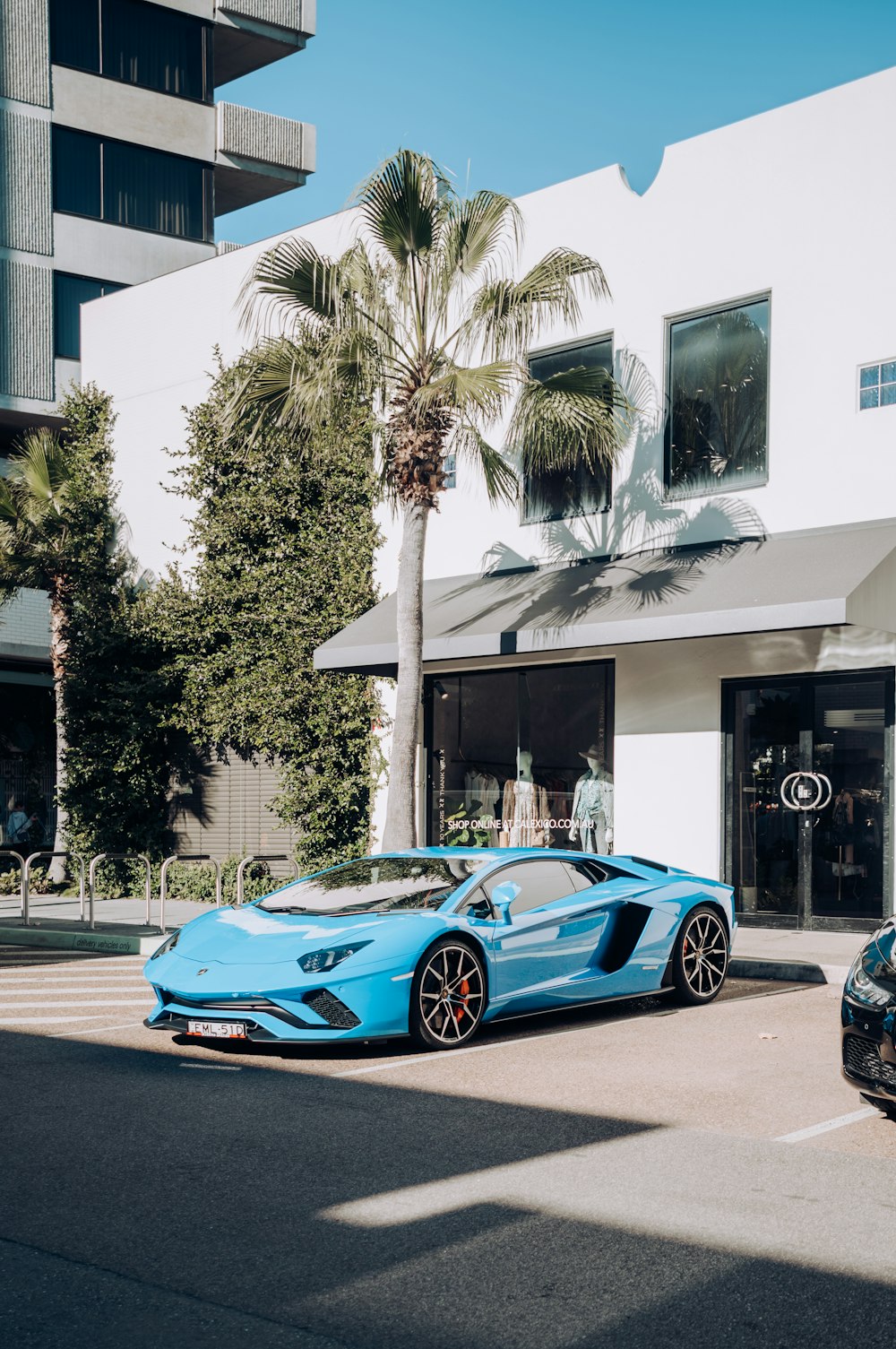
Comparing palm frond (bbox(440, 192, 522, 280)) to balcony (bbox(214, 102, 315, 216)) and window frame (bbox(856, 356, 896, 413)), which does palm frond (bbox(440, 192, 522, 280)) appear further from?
balcony (bbox(214, 102, 315, 216))

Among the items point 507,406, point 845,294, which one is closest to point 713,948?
point 845,294

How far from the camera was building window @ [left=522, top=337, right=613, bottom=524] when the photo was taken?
17484mm

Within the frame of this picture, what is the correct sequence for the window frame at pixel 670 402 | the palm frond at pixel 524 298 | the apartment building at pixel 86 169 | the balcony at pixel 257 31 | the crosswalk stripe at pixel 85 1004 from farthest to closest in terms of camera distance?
the balcony at pixel 257 31 < the apartment building at pixel 86 169 < the window frame at pixel 670 402 < the palm frond at pixel 524 298 < the crosswalk stripe at pixel 85 1004

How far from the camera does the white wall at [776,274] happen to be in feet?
48.6

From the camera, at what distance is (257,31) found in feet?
116

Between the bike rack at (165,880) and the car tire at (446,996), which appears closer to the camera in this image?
the car tire at (446,996)

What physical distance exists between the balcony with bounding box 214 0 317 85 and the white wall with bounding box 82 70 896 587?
2008 cm

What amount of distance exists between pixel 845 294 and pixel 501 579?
215 inches

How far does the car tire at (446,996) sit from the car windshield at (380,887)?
43 cm

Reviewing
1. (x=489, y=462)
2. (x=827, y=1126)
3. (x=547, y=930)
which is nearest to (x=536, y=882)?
(x=547, y=930)

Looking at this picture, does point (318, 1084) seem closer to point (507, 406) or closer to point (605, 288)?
point (605, 288)

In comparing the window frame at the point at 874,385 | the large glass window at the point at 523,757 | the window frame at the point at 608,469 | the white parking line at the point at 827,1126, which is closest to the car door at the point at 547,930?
the white parking line at the point at 827,1126

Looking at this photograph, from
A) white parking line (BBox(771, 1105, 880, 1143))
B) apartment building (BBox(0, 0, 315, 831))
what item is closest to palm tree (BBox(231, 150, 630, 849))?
white parking line (BBox(771, 1105, 880, 1143))

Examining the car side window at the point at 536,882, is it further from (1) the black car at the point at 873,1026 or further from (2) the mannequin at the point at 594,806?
(2) the mannequin at the point at 594,806
